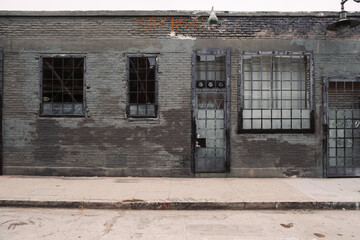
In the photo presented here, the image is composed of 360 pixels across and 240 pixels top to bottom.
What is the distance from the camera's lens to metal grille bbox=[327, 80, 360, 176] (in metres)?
8.16

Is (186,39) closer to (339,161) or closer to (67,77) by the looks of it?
(67,77)

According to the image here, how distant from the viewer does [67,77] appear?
8.12 m

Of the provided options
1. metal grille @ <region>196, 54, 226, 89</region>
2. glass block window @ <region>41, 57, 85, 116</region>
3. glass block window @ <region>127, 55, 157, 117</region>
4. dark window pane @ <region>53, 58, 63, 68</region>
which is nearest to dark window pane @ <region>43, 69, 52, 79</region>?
glass block window @ <region>41, 57, 85, 116</region>

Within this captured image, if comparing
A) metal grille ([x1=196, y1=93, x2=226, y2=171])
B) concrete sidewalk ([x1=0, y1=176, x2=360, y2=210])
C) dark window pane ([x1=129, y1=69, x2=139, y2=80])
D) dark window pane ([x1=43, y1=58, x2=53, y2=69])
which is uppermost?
dark window pane ([x1=43, y1=58, x2=53, y2=69])

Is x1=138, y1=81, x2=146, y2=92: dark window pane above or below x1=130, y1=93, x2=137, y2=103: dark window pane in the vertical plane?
above

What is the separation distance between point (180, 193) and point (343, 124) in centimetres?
585

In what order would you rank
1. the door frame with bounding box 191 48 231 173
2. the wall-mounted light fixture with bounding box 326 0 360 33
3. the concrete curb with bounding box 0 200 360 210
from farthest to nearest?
the door frame with bounding box 191 48 231 173 < the wall-mounted light fixture with bounding box 326 0 360 33 < the concrete curb with bounding box 0 200 360 210

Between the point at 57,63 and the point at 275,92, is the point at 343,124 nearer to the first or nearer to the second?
the point at 275,92

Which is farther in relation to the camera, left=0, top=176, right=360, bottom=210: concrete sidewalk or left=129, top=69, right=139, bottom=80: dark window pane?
left=129, top=69, right=139, bottom=80: dark window pane

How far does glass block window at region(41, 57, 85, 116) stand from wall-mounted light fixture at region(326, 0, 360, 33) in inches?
308

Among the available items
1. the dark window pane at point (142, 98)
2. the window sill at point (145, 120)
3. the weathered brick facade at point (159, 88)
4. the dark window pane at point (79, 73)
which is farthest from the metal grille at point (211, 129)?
the dark window pane at point (79, 73)

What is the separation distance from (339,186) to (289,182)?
128 centimetres

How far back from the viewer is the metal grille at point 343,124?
26.8 ft

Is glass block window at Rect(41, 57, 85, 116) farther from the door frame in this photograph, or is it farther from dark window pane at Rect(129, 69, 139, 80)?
the door frame
